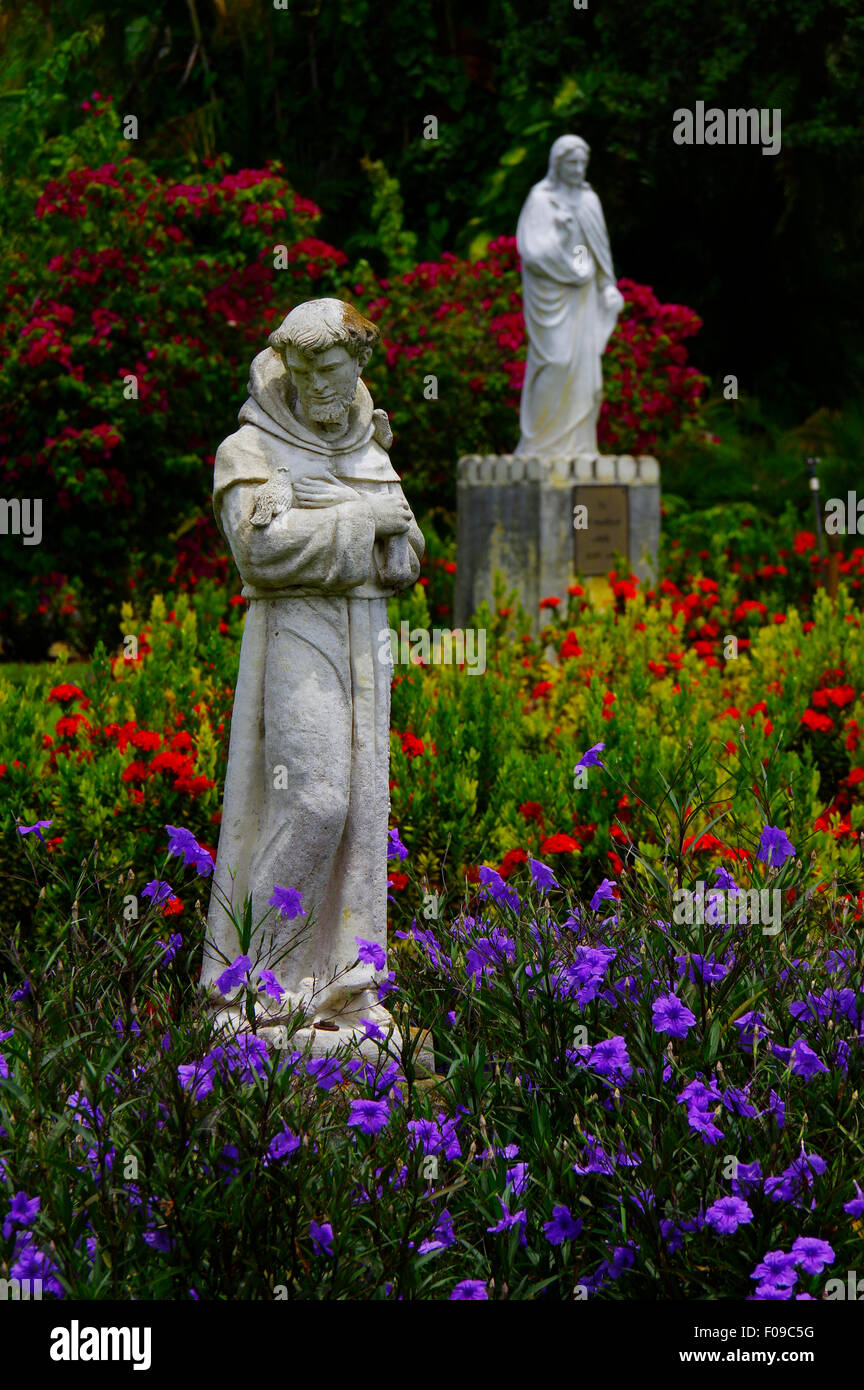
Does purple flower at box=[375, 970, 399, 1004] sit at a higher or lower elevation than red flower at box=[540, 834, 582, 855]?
lower

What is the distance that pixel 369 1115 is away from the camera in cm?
284

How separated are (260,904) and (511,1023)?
2.18 ft

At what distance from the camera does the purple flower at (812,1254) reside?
101 inches

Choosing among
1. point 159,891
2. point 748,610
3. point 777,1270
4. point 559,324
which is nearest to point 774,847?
point 777,1270

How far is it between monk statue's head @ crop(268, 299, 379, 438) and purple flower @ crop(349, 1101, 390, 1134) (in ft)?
5.30

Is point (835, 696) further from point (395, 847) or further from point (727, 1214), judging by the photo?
point (727, 1214)

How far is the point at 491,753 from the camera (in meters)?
5.75

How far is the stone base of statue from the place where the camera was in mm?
9383

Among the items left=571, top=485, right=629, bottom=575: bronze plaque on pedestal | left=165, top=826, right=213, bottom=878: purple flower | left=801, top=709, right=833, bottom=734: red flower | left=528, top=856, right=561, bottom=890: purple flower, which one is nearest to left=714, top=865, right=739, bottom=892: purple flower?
left=528, top=856, right=561, bottom=890: purple flower

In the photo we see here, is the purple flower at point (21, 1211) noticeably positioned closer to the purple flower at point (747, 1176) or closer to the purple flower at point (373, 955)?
the purple flower at point (373, 955)

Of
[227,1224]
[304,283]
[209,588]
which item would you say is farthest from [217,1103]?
[304,283]

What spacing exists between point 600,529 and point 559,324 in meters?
1.42

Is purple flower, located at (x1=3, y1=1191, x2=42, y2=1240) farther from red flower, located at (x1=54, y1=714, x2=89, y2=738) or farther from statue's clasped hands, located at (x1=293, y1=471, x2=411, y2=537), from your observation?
red flower, located at (x1=54, y1=714, x2=89, y2=738)

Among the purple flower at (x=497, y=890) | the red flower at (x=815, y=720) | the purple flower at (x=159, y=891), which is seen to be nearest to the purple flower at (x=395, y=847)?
the purple flower at (x=497, y=890)
